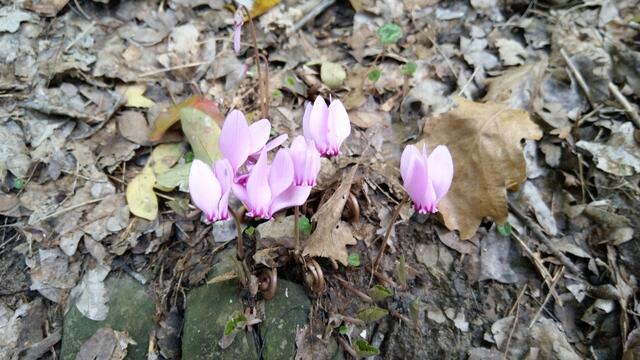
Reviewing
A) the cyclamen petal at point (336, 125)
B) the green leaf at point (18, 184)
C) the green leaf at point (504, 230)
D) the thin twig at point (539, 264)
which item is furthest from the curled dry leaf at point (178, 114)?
the thin twig at point (539, 264)

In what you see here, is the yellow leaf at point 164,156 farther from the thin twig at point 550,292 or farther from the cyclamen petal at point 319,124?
the thin twig at point 550,292

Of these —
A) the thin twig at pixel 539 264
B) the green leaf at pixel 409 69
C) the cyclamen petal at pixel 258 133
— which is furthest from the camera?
the green leaf at pixel 409 69

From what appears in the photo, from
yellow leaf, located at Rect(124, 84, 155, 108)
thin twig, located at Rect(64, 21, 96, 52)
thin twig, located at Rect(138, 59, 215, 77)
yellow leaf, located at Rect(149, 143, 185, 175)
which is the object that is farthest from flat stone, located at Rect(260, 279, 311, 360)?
thin twig, located at Rect(64, 21, 96, 52)

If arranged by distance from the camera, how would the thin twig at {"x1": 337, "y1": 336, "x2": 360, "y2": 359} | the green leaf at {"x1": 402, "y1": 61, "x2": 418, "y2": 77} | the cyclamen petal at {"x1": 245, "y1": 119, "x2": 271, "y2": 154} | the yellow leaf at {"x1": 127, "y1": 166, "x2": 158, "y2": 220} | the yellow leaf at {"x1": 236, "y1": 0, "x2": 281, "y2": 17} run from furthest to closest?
the yellow leaf at {"x1": 236, "y1": 0, "x2": 281, "y2": 17} < the green leaf at {"x1": 402, "y1": 61, "x2": 418, "y2": 77} < the yellow leaf at {"x1": 127, "y1": 166, "x2": 158, "y2": 220} < the thin twig at {"x1": 337, "y1": 336, "x2": 360, "y2": 359} < the cyclamen petal at {"x1": 245, "y1": 119, "x2": 271, "y2": 154}

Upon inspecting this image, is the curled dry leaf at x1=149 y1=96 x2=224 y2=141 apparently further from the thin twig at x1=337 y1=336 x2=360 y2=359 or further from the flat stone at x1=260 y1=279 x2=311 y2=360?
the thin twig at x1=337 y1=336 x2=360 y2=359

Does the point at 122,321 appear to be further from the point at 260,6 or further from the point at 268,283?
the point at 260,6

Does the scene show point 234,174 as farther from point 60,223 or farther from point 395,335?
point 60,223
